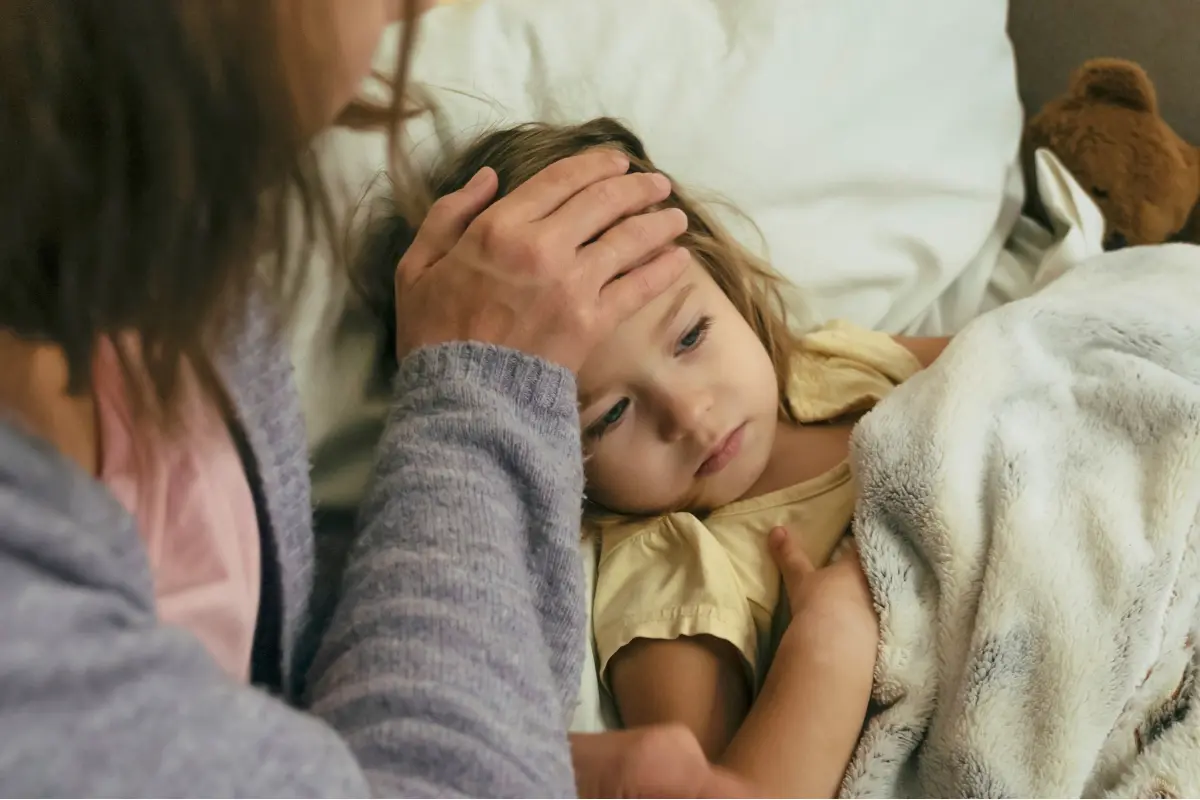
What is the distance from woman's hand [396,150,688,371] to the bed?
9cm

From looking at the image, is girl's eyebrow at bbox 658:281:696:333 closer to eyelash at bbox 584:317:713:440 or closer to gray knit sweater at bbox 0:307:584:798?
eyelash at bbox 584:317:713:440

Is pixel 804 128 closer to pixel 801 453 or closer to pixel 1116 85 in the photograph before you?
pixel 801 453

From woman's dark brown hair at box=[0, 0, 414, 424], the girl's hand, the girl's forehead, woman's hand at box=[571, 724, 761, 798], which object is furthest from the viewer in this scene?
the girl's forehead

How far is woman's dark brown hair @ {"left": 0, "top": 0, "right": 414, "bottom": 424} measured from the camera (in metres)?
0.31

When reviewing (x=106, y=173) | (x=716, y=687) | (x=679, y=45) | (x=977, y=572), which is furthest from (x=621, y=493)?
(x=106, y=173)

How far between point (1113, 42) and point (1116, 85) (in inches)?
5.8

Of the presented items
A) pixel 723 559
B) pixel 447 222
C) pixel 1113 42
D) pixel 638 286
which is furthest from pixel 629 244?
pixel 1113 42

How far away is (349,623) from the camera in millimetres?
518

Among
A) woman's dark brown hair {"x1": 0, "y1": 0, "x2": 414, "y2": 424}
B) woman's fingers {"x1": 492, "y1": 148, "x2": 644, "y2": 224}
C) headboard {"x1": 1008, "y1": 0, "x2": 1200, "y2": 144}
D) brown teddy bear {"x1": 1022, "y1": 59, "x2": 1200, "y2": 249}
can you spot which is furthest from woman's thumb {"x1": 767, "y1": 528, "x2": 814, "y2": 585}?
headboard {"x1": 1008, "y1": 0, "x2": 1200, "y2": 144}

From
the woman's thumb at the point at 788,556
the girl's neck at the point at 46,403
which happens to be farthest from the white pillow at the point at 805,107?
the girl's neck at the point at 46,403

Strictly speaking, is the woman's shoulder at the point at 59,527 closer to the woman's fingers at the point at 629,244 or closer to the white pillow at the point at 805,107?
the woman's fingers at the point at 629,244

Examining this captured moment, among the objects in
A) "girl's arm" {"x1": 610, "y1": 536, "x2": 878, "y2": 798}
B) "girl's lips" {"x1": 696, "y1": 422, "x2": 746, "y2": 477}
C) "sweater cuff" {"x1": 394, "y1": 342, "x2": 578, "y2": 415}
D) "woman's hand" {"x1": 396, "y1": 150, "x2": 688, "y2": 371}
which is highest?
"woman's hand" {"x1": 396, "y1": 150, "x2": 688, "y2": 371}

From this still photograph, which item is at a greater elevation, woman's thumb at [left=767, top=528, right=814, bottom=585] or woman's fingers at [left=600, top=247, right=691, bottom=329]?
woman's fingers at [left=600, top=247, right=691, bottom=329]

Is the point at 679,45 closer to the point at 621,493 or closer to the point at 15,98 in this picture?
the point at 621,493
